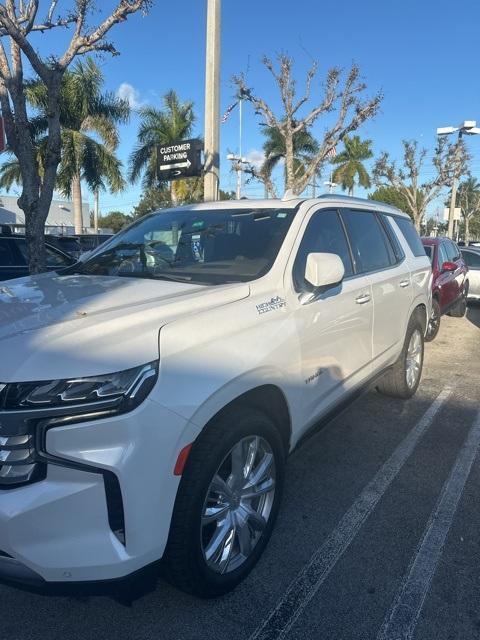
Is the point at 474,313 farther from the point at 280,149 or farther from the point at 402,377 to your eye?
the point at 280,149

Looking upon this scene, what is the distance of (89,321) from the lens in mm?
2168

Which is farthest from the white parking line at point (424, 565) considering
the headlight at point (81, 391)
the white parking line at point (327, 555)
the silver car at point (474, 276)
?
the silver car at point (474, 276)

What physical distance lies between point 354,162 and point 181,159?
102 feet

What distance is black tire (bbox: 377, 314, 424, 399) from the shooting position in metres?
4.98

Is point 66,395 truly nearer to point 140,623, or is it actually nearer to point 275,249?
point 140,623

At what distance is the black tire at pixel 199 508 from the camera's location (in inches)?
82.0

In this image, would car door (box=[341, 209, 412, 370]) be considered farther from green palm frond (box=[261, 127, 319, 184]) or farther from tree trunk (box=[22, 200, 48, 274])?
green palm frond (box=[261, 127, 319, 184])

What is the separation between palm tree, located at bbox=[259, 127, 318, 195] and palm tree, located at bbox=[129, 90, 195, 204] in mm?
4831

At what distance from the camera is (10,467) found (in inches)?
72.6

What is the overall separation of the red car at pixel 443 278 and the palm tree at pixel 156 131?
20.8 meters

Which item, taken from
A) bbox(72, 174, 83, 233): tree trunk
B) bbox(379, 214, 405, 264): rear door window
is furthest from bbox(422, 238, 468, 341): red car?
bbox(72, 174, 83, 233): tree trunk

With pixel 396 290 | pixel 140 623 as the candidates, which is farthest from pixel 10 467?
pixel 396 290

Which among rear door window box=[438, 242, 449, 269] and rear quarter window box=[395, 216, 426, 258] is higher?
rear quarter window box=[395, 216, 426, 258]

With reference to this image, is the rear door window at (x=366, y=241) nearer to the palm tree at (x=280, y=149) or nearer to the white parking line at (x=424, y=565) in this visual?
the white parking line at (x=424, y=565)
